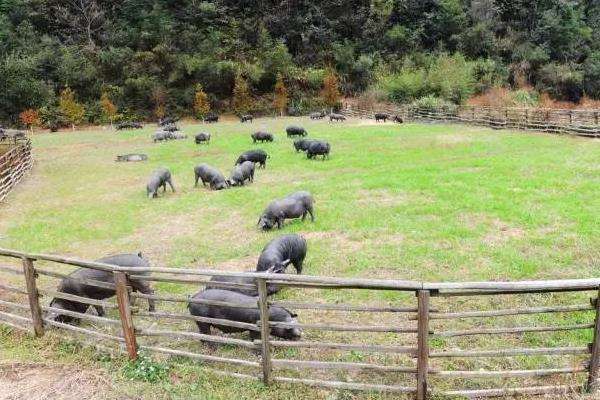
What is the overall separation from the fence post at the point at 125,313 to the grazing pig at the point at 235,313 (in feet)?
2.66

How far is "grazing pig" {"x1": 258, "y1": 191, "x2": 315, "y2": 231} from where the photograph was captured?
12.2 metres

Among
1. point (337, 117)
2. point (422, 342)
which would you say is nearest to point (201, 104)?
point (337, 117)

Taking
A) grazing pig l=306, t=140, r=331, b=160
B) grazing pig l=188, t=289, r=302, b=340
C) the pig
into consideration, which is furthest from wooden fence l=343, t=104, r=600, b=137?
grazing pig l=188, t=289, r=302, b=340

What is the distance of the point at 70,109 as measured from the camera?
4609cm

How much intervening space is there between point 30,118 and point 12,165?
2726 cm

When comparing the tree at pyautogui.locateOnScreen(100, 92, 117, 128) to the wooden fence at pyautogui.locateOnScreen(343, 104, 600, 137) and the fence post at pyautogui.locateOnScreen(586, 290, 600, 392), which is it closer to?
the wooden fence at pyautogui.locateOnScreen(343, 104, 600, 137)

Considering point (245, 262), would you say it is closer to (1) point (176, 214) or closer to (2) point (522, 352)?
(1) point (176, 214)

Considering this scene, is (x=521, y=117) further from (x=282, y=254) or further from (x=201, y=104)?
(x=201, y=104)

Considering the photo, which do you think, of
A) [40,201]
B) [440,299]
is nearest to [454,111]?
[40,201]

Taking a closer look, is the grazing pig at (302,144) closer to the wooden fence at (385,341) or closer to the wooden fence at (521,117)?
the wooden fence at (521,117)

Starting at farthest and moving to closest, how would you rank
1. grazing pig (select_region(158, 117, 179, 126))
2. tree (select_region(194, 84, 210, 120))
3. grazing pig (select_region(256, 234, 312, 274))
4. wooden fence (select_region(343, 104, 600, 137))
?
tree (select_region(194, 84, 210, 120)) → grazing pig (select_region(158, 117, 179, 126)) → wooden fence (select_region(343, 104, 600, 137)) → grazing pig (select_region(256, 234, 312, 274))

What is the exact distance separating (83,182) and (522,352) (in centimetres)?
1871

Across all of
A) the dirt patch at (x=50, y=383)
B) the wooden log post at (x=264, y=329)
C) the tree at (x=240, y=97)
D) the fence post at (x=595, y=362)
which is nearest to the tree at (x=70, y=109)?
the tree at (x=240, y=97)

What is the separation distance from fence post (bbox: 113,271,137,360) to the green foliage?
0.14 meters
